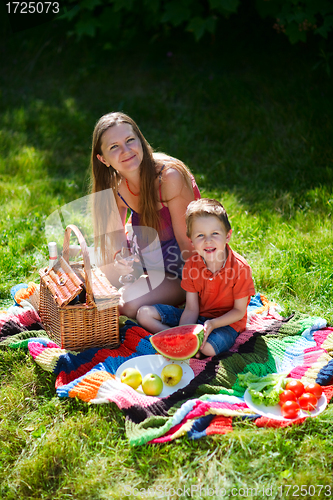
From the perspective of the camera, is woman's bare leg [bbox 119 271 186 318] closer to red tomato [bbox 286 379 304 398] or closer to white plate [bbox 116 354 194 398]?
white plate [bbox 116 354 194 398]

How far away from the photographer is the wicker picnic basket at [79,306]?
2979 mm

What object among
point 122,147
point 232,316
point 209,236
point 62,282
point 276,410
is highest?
point 122,147

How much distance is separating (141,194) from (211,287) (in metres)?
0.89

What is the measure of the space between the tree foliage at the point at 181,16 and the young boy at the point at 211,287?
3.23 m

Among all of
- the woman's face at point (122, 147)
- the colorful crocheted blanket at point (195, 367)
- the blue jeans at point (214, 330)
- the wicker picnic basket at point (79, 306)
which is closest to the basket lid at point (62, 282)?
the wicker picnic basket at point (79, 306)

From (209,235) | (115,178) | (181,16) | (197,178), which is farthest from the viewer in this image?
(181,16)

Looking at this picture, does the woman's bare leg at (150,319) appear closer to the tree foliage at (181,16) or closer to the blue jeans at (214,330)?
the blue jeans at (214,330)

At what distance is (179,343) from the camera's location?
9.48 ft

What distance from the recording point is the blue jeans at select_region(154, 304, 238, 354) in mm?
3043

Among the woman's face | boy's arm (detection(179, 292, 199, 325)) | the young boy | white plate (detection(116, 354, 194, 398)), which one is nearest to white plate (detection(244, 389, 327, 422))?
white plate (detection(116, 354, 194, 398))

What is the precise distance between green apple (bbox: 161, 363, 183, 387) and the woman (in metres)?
0.76

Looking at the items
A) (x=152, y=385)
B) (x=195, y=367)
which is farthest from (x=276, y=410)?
(x=152, y=385)

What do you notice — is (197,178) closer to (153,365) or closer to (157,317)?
(157,317)

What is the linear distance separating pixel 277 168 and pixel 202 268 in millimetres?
2642
